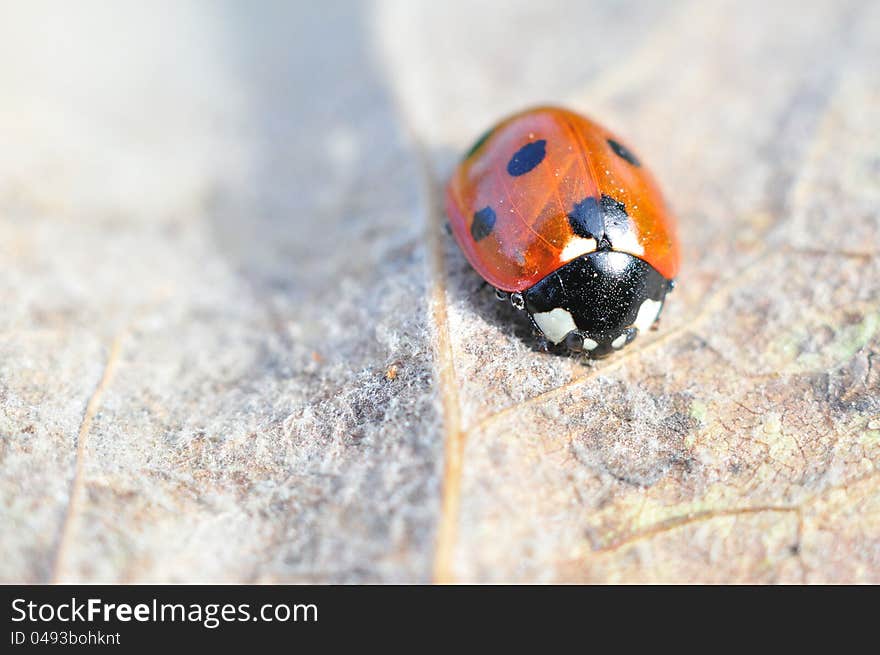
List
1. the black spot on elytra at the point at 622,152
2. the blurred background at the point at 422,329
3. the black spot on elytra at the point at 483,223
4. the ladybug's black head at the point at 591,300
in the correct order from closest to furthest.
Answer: the blurred background at the point at 422,329
the ladybug's black head at the point at 591,300
the black spot on elytra at the point at 483,223
the black spot on elytra at the point at 622,152

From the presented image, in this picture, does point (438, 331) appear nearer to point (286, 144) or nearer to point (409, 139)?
point (409, 139)

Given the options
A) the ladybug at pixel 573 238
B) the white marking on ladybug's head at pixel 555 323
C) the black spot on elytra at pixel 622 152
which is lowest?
the white marking on ladybug's head at pixel 555 323

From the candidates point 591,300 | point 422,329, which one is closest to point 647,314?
point 591,300

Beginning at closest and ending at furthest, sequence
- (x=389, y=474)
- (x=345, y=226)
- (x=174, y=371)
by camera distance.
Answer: (x=389, y=474), (x=174, y=371), (x=345, y=226)

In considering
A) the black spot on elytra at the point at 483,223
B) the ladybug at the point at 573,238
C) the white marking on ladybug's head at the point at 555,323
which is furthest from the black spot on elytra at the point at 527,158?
the white marking on ladybug's head at the point at 555,323

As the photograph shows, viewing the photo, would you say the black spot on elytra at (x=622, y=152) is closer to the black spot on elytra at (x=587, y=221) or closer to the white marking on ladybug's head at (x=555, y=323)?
the black spot on elytra at (x=587, y=221)

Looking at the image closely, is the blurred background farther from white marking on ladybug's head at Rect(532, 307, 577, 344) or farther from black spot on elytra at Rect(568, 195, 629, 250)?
black spot on elytra at Rect(568, 195, 629, 250)
